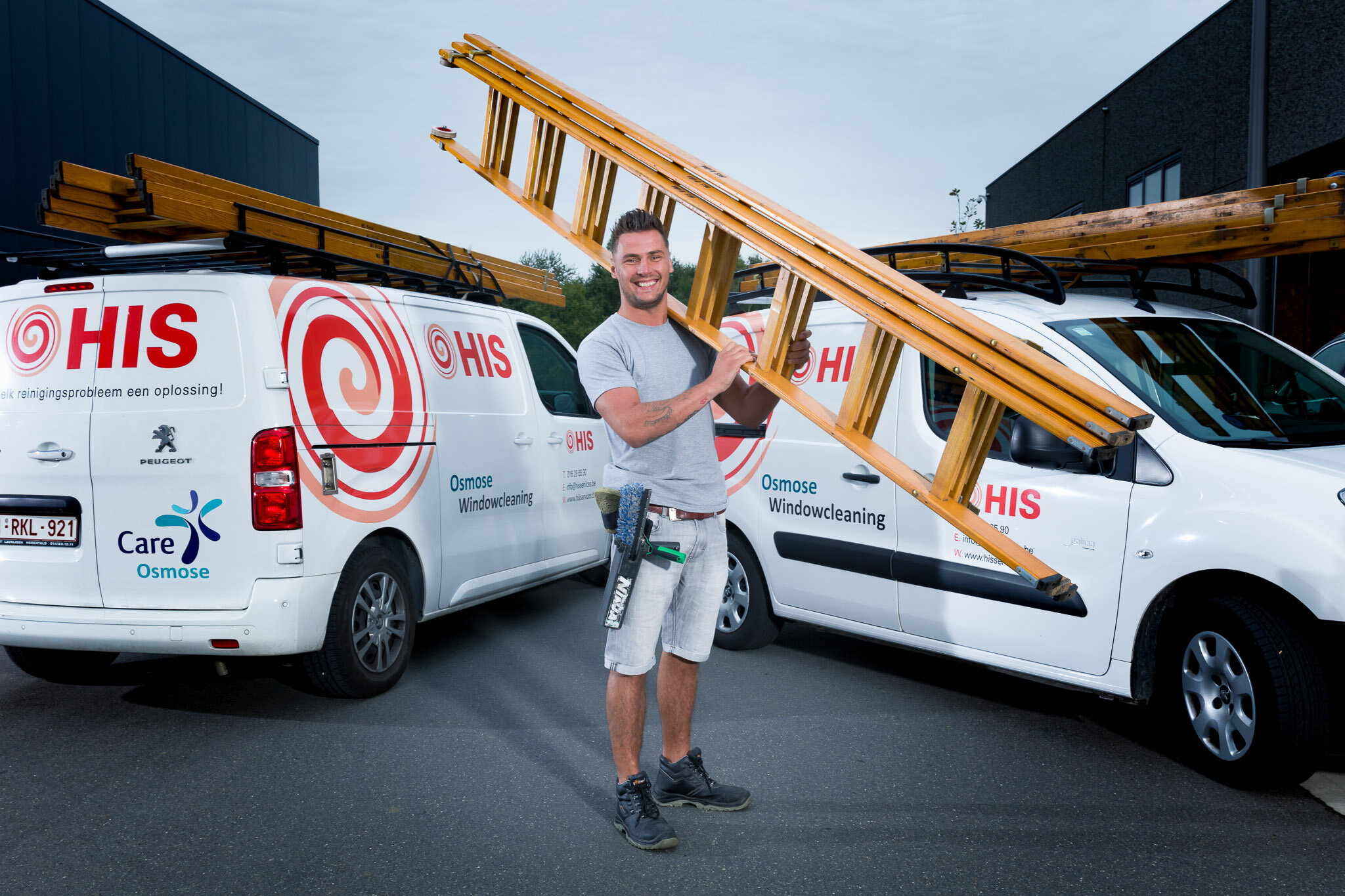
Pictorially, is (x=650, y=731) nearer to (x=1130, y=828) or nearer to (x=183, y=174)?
(x=1130, y=828)

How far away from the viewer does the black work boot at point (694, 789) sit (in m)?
3.43

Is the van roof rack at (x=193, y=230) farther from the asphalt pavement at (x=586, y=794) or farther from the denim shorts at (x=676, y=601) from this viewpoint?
the denim shorts at (x=676, y=601)

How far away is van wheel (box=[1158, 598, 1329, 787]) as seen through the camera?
3291 mm

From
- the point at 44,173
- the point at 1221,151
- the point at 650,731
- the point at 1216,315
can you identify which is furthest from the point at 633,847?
the point at 1221,151

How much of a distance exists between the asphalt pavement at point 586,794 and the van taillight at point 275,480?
3.05ft

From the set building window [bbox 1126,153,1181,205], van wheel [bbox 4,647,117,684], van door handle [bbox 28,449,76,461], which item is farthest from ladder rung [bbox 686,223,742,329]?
building window [bbox 1126,153,1181,205]

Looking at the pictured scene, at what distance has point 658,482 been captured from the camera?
3250 millimetres

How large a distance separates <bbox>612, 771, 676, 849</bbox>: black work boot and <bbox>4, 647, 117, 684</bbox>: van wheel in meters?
3.04

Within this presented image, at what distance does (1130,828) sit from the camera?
3.25 metres

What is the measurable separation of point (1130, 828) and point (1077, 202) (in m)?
20.7

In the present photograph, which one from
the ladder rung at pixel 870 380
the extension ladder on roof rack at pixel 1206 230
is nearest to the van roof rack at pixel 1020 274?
the extension ladder on roof rack at pixel 1206 230

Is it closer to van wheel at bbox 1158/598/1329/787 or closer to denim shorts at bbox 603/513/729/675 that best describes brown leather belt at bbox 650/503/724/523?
denim shorts at bbox 603/513/729/675

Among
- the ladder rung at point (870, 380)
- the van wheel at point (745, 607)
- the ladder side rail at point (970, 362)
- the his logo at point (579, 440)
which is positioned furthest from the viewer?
the his logo at point (579, 440)

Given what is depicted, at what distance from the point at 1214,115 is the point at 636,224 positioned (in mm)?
15105
